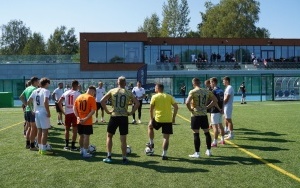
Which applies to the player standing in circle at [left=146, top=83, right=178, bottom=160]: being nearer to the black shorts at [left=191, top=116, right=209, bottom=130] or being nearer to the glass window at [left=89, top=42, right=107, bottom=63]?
the black shorts at [left=191, top=116, right=209, bottom=130]

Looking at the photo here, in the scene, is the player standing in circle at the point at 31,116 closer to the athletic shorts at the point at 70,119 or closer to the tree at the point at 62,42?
the athletic shorts at the point at 70,119

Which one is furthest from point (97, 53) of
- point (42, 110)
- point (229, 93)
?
point (42, 110)

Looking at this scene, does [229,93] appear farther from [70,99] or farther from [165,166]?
[70,99]

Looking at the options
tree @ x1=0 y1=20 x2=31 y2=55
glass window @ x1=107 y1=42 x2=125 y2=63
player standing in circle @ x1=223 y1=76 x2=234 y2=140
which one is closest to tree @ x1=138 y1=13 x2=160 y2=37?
glass window @ x1=107 y1=42 x2=125 y2=63

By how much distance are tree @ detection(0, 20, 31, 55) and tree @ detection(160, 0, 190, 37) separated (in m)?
39.7

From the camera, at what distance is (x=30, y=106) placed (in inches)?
413

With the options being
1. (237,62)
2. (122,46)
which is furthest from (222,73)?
(122,46)

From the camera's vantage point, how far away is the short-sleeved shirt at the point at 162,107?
9.41m

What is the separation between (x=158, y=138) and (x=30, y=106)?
4.25 m

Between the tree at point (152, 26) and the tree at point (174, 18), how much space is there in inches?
162

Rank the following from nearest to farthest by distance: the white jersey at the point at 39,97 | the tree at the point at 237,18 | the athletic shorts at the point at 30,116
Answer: the white jersey at the point at 39,97
the athletic shorts at the point at 30,116
the tree at the point at 237,18

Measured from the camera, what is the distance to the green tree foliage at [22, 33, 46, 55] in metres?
78.7

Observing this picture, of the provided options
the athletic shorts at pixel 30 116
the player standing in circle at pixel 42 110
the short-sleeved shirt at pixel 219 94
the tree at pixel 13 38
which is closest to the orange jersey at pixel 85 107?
the player standing in circle at pixel 42 110

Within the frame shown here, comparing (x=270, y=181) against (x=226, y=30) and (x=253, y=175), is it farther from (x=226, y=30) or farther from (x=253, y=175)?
(x=226, y=30)
